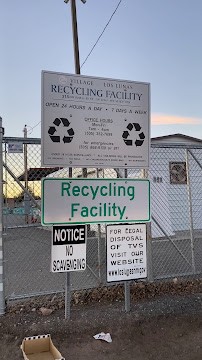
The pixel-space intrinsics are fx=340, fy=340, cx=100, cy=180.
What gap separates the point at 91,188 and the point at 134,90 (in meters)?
1.40

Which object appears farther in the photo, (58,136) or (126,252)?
(126,252)

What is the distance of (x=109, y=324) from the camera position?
4.14 metres

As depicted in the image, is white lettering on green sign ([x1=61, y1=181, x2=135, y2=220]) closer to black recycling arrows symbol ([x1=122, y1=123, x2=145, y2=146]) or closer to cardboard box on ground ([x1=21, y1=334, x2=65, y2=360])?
black recycling arrows symbol ([x1=122, y1=123, x2=145, y2=146])

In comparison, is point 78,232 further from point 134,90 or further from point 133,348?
point 134,90

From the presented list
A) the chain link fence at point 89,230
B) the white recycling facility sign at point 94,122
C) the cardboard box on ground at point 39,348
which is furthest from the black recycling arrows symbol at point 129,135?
the cardboard box on ground at point 39,348

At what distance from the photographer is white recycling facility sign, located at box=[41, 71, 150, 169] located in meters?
3.99

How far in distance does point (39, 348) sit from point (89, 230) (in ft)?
15.7

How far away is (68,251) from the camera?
4016 mm

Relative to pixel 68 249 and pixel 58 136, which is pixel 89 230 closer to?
pixel 68 249

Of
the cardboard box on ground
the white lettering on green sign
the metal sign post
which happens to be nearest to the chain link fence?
the white lettering on green sign

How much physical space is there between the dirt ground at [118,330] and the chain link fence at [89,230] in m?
0.53

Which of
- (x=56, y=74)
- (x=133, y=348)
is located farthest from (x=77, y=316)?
(x=56, y=74)

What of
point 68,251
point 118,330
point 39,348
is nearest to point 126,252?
point 68,251

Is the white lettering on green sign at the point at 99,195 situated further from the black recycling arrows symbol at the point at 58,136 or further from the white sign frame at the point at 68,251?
the black recycling arrows symbol at the point at 58,136
